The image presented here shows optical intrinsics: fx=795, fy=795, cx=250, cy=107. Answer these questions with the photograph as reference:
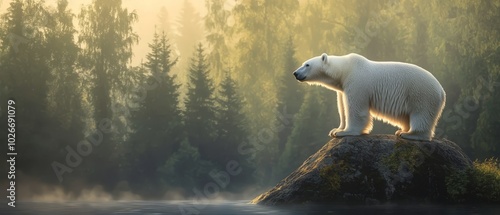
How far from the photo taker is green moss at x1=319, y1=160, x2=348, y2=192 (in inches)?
604

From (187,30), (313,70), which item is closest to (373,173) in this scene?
(313,70)

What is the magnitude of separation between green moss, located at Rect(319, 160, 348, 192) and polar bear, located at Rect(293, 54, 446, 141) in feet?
2.67

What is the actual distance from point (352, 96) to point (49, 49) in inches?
1276

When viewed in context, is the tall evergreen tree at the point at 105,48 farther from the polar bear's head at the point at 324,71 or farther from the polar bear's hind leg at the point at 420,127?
the polar bear's hind leg at the point at 420,127

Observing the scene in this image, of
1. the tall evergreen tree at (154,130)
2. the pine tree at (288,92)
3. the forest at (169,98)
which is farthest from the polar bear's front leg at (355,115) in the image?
the pine tree at (288,92)

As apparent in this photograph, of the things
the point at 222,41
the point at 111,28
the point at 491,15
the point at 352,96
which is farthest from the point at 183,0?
the point at 352,96

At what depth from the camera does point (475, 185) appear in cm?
1595

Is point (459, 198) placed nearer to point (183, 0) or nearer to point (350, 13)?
point (350, 13)

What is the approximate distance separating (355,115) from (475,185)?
279 centimetres

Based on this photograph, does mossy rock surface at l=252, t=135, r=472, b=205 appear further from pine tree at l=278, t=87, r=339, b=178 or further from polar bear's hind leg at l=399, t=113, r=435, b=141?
pine tree at l=278, t=87, r=339, b=178

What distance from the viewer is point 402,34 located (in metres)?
44.1

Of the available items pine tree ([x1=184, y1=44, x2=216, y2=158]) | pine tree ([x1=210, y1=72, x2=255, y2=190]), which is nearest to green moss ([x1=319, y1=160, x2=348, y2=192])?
pine tree ([x1=210, y1=72, x2=255, y2=190])

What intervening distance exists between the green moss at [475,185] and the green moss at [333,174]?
7.09 ft

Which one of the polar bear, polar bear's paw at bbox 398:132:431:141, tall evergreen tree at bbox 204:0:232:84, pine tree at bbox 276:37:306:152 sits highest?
tall evergreen tree at bbox 204:0:232:84
